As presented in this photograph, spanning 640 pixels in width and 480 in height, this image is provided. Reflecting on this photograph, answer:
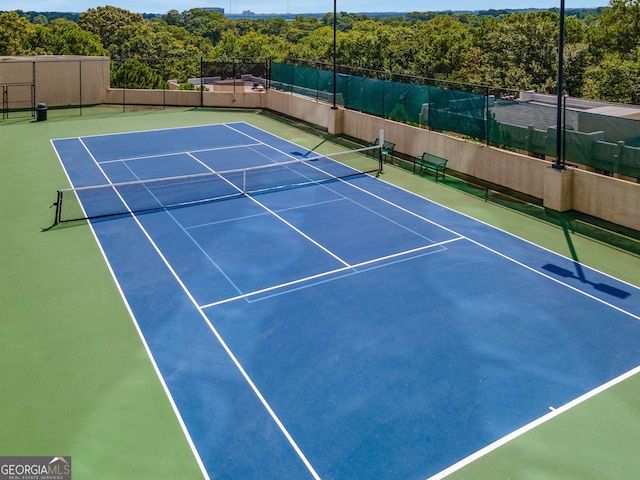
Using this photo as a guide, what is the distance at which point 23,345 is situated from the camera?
1173cm

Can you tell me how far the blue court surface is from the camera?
9.40m

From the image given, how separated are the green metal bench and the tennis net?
1.59 m

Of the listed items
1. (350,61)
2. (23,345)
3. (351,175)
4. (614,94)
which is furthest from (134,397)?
(350,61)

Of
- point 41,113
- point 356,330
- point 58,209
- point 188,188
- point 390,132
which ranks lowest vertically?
point 356,330

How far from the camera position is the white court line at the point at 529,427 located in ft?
28.7

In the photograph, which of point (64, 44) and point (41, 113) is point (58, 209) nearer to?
point (41, 113)

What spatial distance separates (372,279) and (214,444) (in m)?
6.66

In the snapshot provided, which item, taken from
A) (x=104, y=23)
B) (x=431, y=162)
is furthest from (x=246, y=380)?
(x=104, y=23)

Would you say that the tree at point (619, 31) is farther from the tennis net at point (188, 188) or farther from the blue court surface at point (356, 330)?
the blue court surface at point (356, 330)

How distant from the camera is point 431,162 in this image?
2444 centimetres

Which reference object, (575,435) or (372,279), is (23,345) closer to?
(372,279)

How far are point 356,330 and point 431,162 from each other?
1346 centimetres

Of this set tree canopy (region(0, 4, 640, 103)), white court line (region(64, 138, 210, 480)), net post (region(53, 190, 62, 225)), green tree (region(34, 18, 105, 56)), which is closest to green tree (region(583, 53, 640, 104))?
tree canopy (region(0, 4, 640, 103))

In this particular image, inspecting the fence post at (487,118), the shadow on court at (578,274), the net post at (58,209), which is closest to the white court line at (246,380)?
the net post at (58,209)
